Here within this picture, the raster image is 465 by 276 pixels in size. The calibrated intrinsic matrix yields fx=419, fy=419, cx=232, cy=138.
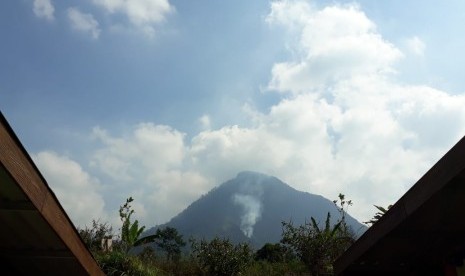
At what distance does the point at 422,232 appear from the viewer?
4.30 metres

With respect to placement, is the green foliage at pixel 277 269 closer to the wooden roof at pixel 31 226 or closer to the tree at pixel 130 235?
the tree at pixel 130 235

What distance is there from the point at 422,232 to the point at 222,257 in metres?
10.6

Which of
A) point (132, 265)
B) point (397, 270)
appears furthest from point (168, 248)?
point (397, 270)

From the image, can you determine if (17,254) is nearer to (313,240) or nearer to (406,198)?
(406,198)

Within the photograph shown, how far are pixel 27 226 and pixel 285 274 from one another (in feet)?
40.1

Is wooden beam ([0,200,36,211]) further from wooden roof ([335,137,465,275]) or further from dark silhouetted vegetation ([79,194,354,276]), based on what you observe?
dark silhouetted vegetation ([79,194,354,276])

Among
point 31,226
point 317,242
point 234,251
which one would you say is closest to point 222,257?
point 234,251

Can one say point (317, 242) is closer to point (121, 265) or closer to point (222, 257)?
point (222, 257)

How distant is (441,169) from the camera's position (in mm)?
2947

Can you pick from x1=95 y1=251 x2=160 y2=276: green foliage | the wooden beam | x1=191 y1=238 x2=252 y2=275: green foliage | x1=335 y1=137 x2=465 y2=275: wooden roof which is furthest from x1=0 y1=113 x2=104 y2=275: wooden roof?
x1=191 y1=238 x2=252 y2=275: green foliage

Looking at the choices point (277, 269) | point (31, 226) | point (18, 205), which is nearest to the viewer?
point (18, 205)

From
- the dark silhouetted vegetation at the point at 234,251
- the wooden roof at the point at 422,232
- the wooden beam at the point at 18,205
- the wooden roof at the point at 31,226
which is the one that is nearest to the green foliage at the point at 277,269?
the dark silhouetted vegetation at the point at 234,251

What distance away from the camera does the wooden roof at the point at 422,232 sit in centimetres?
304

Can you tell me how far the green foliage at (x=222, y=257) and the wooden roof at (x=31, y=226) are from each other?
10689 mm
